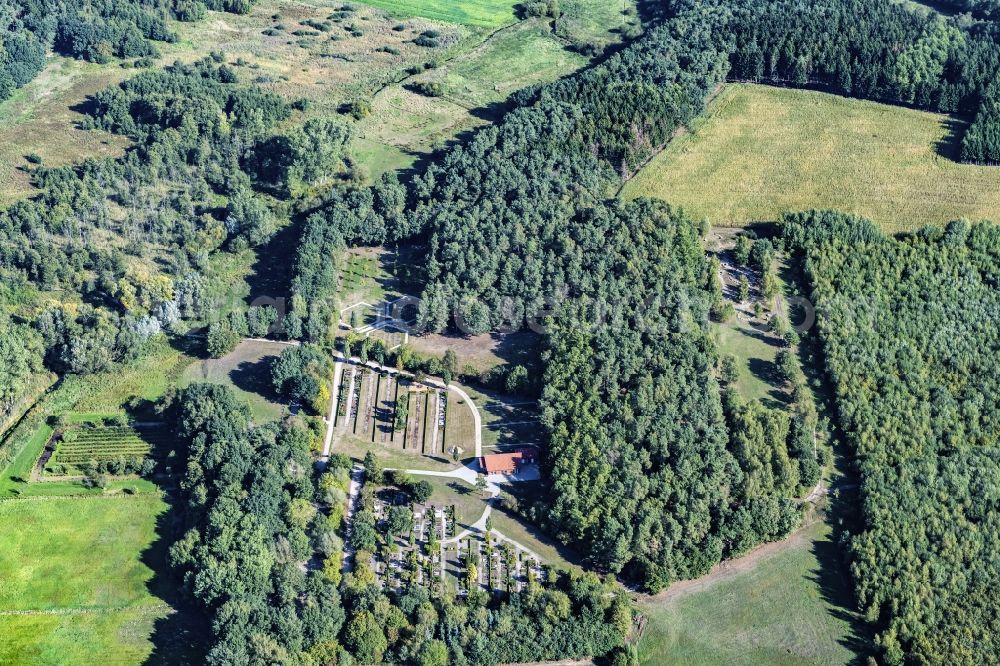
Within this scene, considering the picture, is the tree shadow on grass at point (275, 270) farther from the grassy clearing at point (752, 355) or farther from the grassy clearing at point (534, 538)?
the grassy clearing at point (752, 355)

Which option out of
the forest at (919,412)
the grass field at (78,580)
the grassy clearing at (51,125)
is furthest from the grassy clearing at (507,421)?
the grassy clearing at (51,125)

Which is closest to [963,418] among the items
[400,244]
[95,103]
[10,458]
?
[400,244]

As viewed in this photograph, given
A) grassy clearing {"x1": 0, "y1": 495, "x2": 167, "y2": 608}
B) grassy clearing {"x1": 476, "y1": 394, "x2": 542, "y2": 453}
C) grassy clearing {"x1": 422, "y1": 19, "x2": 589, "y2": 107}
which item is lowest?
grassy clearing {"x1": 0, "y1": 495, "x2": 167, "y2": 608}

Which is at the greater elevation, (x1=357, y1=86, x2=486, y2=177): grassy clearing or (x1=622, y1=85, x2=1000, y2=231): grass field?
(x1=622, y1=85, x2=1000, y2=231): grass field

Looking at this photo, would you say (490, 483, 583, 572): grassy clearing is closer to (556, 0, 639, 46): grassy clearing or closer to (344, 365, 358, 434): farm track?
(344, 365, 358, 434): farm track

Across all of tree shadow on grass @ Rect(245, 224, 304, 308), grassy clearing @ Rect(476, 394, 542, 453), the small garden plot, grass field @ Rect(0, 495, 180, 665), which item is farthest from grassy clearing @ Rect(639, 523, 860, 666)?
tree shadow on grass @ Rect(245, 224, 304, 308)
